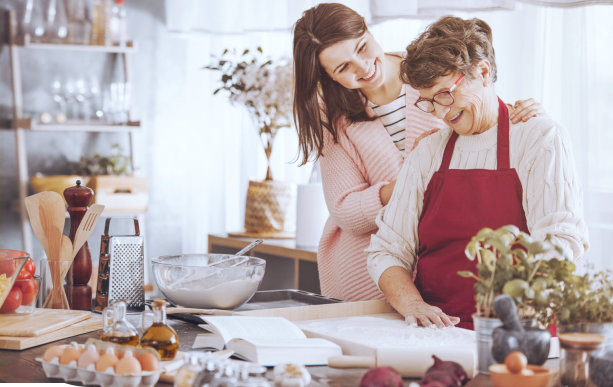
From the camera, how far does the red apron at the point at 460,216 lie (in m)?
1.76

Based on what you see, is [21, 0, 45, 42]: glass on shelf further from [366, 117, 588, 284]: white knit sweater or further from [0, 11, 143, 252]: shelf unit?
[366, 117, 588, 284]: white knit sweater

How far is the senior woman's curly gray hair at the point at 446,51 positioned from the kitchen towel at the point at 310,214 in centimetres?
152

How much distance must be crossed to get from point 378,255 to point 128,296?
23.9 inches

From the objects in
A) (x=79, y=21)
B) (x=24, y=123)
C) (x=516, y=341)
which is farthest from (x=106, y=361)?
(x=79, y=21)

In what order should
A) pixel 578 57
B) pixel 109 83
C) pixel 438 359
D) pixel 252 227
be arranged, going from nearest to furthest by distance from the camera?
pixel 438 359 → pixel 578 57 → pixel 252 227 → pixel 109 83

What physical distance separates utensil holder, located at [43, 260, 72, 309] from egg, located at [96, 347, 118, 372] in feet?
2.07

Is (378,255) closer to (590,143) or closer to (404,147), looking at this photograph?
(404,147)

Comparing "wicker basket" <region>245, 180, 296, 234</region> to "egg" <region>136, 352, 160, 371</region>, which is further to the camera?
"wicker basket" <region>245, 180, 296, 234</region>

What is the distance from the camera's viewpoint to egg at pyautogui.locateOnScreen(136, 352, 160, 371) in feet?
3.86

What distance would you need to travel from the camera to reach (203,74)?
504 centimetres

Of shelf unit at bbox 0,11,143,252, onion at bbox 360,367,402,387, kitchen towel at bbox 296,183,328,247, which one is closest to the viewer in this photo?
onion at bbox 360,367,402,387

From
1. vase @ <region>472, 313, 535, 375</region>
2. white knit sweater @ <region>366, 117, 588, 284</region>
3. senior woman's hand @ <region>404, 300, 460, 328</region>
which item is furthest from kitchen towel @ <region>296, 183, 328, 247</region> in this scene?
vase @ <region>472, 313, 535, 375</region>

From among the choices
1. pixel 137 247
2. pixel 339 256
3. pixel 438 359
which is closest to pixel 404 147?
pixel 339 256

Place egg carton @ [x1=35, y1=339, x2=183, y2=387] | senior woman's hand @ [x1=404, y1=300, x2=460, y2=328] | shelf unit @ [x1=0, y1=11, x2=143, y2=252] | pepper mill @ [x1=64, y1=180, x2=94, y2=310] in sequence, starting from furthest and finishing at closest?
shelf unit @ [x1=0, y1=11, x2=143, y2=252], pepper mill @ [x1=64, y1=180, x2=94, y2=310], senior woman's hand @ [x1=404, y1=300, x2=460, y2=328], egg carton @ [x1=35, y1=339, x2=183, y2=387]
